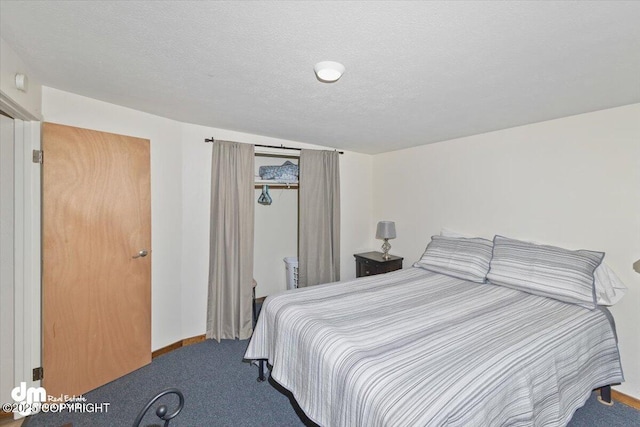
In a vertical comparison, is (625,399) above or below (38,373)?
below

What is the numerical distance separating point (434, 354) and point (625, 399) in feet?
Result: 6.54

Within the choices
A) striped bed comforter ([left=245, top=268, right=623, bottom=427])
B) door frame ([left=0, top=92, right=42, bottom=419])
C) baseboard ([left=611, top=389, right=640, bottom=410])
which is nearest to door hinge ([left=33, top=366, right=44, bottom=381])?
door frame ([left=0, top=92, right=42, bottom=419])

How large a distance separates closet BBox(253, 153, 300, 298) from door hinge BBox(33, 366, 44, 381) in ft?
7.24

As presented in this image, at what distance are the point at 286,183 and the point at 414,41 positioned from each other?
2.49 metres

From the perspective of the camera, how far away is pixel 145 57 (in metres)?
1.50

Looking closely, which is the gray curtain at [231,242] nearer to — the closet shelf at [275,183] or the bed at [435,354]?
the closet shelf at [275,183]

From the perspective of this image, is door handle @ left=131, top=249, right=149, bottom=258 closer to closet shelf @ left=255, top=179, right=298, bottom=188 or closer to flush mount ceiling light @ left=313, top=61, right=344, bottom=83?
closet shelf @ left=255, top=179, right=298, bottom=188

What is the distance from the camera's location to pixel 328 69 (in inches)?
58.9

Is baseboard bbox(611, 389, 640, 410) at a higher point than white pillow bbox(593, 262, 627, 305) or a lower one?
lower

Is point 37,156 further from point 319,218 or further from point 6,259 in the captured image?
point 319,218

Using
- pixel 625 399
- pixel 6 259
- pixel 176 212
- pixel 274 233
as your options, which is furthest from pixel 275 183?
pixel 625 399

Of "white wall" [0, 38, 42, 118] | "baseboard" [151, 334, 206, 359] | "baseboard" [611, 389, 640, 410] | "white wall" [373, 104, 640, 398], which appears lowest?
"baseboard" [611, 389, 640, 410]

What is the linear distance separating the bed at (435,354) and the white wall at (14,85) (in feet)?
6.48

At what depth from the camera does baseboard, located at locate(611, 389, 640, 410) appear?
207 cm
